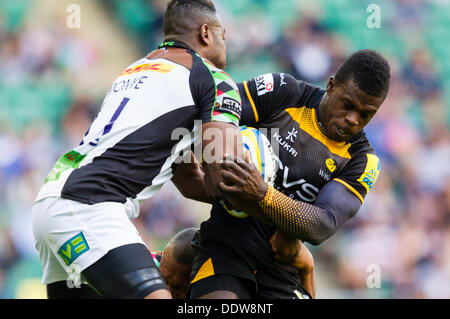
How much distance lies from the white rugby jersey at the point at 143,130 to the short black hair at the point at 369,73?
92cm

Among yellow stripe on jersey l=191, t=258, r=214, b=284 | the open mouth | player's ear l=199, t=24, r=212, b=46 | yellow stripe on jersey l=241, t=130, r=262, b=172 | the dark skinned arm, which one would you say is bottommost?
yellow stripe on jersey l=191, t=258, r=214, b=284

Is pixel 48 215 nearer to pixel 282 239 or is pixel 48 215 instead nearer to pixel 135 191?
pixel 135 191

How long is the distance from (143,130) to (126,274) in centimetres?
76

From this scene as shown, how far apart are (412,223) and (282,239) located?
4.80 metres

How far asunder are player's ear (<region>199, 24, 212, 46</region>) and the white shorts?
46.9 inches

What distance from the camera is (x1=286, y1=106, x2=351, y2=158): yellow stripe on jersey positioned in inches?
152

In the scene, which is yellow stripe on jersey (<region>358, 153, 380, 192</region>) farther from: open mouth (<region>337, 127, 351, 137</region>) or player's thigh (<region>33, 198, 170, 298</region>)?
player's thigh (<region>33, 198, 170, 298</region>)

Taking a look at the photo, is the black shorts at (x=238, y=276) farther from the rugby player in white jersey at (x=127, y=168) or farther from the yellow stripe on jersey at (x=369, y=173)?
the yellow stripe on jersey at (x=369, y=173)

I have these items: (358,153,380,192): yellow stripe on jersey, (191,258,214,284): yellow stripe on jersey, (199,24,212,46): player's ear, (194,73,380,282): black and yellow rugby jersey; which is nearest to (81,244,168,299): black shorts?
(191,258,214,284): yellow stripe on jersey

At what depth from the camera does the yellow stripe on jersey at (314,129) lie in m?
3.86

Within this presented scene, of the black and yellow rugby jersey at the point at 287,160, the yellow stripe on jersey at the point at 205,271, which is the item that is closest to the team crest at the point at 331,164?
the black and yellow rugby jersey at the point at 287,160

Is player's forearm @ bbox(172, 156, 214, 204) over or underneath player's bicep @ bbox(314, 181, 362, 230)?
over
